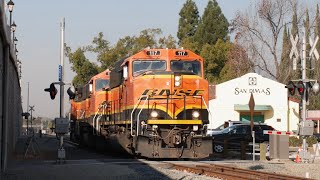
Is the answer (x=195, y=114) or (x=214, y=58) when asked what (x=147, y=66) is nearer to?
(x=195, y=114)

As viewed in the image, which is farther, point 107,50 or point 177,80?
point 107,50

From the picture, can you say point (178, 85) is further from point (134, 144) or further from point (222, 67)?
point (222, 67)

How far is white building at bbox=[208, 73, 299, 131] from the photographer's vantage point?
52312 mm

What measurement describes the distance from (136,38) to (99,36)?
4.88 m

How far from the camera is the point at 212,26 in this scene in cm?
9700

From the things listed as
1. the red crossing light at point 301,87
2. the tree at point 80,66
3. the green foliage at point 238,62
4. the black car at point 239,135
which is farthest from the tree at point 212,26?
the red crossing light at point 301,87

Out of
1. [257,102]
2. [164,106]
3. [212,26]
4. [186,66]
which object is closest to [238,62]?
[257,102]

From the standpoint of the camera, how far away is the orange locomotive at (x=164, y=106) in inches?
805

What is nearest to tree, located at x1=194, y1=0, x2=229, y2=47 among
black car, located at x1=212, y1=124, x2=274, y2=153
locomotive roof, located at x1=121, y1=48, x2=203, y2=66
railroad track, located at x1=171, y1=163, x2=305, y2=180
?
black car, located at x1=212, y1=124, x2=274, y2=153

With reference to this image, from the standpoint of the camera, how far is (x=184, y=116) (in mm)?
20812

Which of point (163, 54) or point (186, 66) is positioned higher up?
point (163, 54)

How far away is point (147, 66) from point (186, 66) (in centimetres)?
151

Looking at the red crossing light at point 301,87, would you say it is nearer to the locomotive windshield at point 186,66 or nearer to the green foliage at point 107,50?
the locomotive windshield at point 186,66

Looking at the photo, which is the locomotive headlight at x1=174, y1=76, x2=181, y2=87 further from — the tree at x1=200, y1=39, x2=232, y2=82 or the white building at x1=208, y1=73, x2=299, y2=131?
the tree at x1=200, y1=39, x2=232, y2=82
